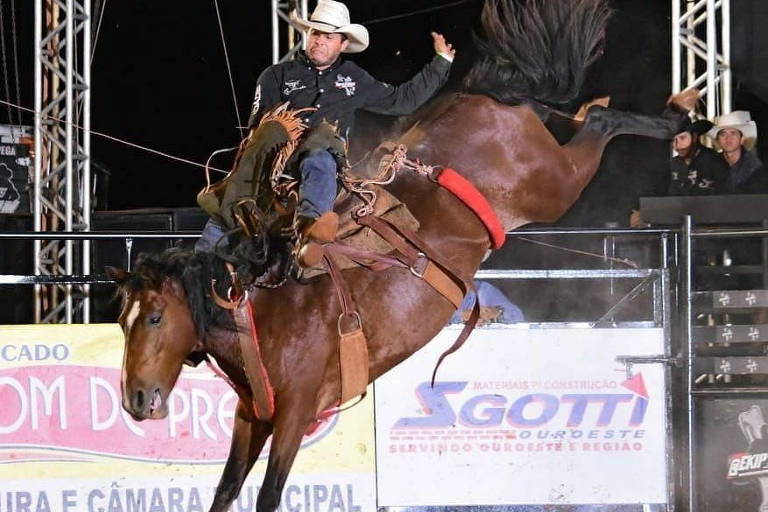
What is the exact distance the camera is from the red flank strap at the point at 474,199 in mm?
4797

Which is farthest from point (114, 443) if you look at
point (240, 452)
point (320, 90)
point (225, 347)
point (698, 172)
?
point (698, 172)

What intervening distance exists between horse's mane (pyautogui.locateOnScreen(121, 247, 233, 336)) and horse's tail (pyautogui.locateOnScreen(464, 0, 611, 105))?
1.61 m

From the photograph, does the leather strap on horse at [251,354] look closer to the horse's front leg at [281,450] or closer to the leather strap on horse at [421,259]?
the horse's front leg at [281,450]

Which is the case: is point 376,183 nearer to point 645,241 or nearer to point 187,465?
point 187,465

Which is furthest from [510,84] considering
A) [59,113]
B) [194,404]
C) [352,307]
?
[59,113]

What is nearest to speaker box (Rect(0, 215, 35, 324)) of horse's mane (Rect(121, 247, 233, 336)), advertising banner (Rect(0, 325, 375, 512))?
advertising banner (Rect(0, 325, 375, 512))

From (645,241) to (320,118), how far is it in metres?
2.76

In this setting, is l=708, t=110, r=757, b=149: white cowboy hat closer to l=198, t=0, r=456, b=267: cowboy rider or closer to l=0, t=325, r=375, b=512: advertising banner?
l=198, t=0, r=456, b=267: cowboy rider

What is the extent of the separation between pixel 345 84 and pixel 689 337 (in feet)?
7.67

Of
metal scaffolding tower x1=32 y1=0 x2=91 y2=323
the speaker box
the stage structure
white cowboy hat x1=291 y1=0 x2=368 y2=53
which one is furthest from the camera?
the speaker box

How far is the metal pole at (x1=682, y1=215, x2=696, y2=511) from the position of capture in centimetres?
556

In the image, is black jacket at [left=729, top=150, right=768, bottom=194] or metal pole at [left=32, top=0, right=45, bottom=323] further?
metal pole at [left=32, top=0, right=45, bottom=323]

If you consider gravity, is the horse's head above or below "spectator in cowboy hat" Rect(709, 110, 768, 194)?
below

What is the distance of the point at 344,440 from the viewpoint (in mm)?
5539
